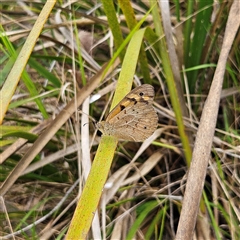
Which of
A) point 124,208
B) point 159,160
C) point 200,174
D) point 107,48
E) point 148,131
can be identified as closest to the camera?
point 200,174

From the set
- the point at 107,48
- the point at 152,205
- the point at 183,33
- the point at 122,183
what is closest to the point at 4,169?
the point at 122,183

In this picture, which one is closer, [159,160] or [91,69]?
[159,160]

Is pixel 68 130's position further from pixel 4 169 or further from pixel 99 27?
pixel 99 27

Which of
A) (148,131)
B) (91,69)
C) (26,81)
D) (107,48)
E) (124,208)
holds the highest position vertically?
(107,48)

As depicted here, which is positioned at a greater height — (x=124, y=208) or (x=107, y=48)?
(x=107, y=48)

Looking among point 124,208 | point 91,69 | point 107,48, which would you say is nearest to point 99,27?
point 107,48

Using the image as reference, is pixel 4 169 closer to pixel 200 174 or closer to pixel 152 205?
pixel 152 205

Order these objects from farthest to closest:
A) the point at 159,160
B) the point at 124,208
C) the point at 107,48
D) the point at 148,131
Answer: the point at 107,48 < the point at 159,160 < the point at 124,208 < the point at 148,131
